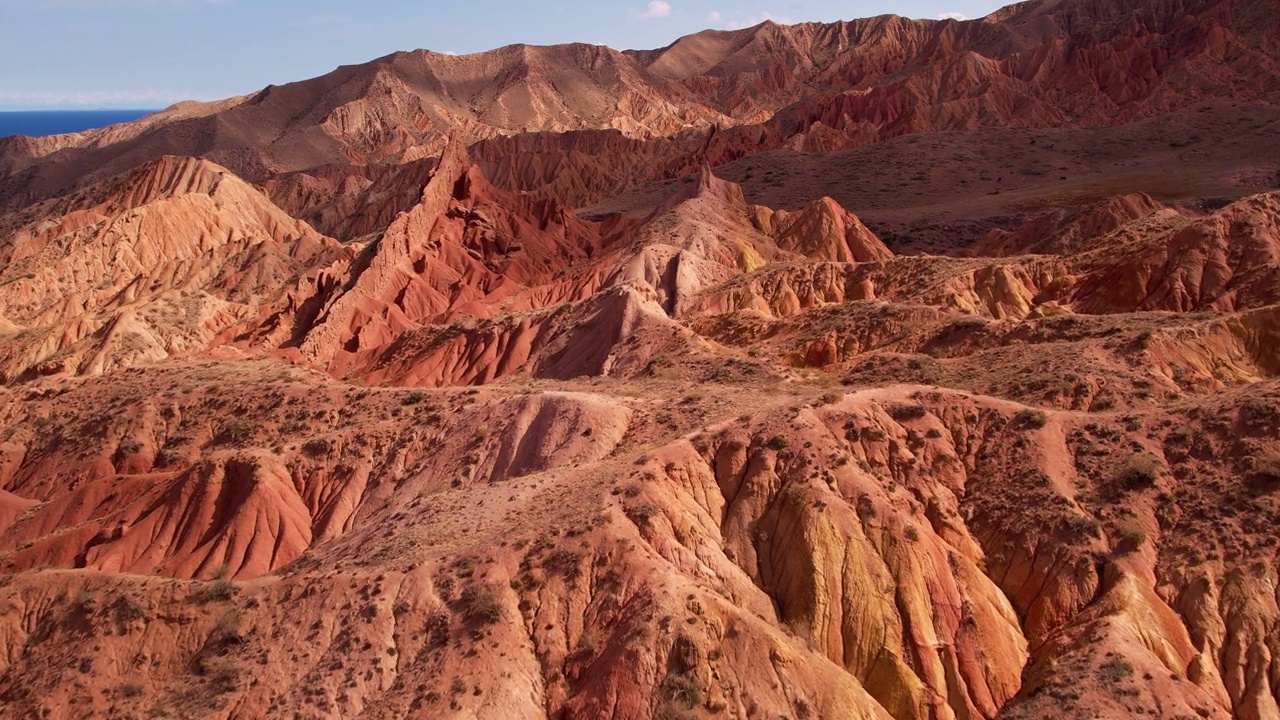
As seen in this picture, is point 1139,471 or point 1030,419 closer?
point 1139,471

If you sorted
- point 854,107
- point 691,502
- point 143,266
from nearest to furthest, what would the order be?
point 691,502
point 143,266
point 854,107

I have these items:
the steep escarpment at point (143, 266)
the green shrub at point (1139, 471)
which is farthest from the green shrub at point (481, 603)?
the steep escarpment at point (143, 266)

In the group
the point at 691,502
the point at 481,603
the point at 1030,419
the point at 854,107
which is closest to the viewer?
the point at 481,603

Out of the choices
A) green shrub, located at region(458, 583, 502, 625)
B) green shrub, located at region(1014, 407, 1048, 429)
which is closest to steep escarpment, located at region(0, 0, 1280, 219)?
green shrub, located at region(1014, 407, 1048, 429)

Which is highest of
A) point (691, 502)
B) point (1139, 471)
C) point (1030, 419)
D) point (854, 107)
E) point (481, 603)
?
point (854, 107)

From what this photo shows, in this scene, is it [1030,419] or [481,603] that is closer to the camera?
[481,603]

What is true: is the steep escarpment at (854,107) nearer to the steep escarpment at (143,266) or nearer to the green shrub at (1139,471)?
the steep escarpment at (143,266)

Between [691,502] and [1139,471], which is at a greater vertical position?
[1139,471]

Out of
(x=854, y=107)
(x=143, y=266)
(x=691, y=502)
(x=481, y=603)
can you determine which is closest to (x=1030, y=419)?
(x=691, y=502)

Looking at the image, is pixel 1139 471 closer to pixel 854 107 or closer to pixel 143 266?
pixel 143 266

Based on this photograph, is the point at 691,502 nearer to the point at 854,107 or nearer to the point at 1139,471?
the point at 1139,471

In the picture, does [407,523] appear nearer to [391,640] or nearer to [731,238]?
[391,640]

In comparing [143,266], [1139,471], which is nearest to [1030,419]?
[1139,471]

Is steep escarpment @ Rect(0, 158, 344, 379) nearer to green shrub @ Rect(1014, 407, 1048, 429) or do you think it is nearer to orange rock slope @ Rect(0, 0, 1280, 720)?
orange rock slope @ Rect(0, 0, 1280, 720)
